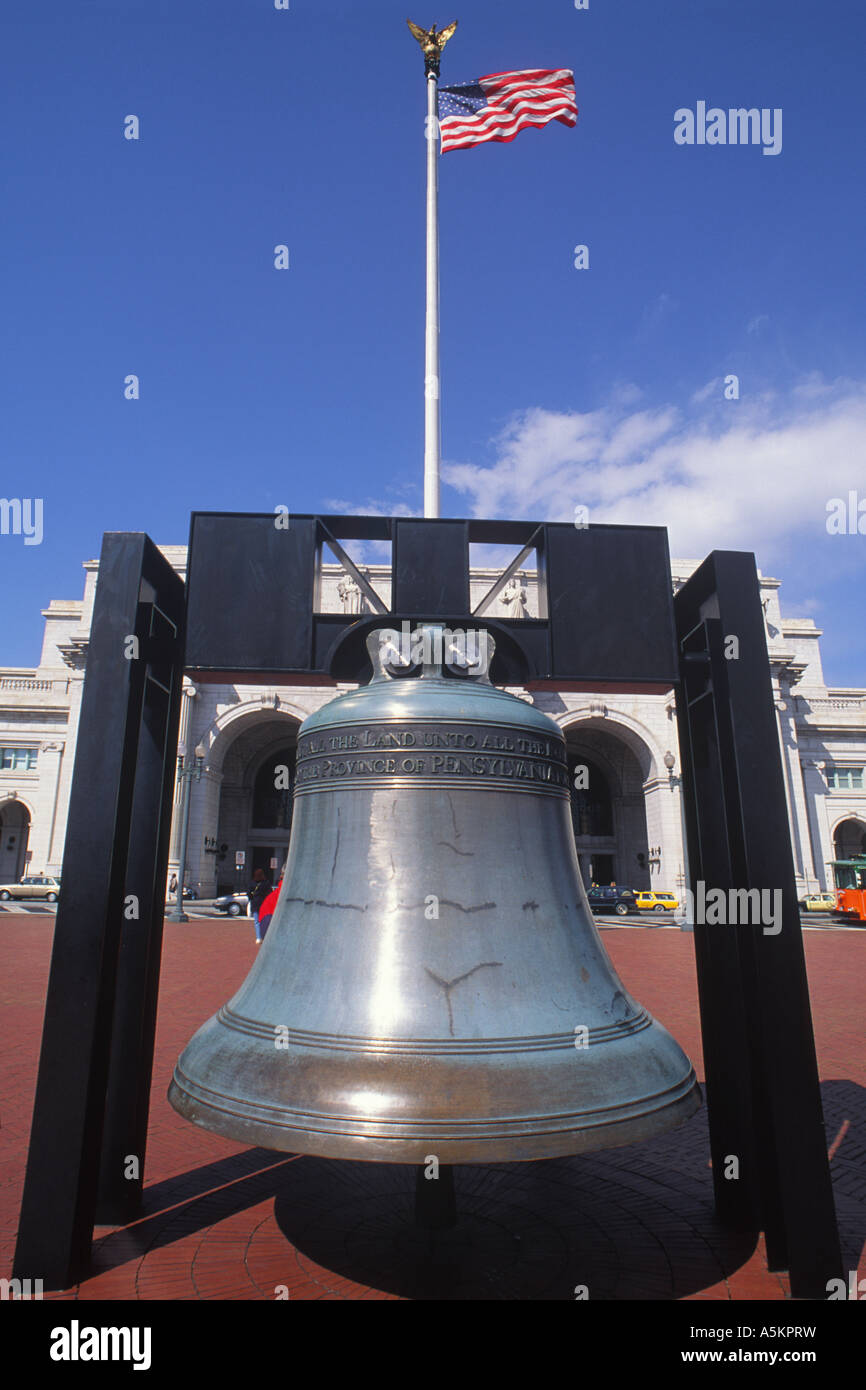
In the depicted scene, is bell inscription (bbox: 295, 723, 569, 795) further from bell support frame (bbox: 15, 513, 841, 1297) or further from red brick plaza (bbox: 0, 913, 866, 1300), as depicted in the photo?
red brick plaza (bbox: 0, 913, 866, 1300)

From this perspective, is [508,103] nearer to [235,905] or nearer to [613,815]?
[235,905]

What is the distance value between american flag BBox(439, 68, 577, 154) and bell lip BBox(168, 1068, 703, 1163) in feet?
35.8

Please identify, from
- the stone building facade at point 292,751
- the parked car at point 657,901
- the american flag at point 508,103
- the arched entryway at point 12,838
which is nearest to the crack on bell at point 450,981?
the american flag at point 508,103

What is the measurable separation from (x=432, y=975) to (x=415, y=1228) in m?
2.00

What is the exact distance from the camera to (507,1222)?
3.59m

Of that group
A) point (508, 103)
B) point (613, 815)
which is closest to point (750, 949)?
point (508, 103)

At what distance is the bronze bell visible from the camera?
81.0 inches

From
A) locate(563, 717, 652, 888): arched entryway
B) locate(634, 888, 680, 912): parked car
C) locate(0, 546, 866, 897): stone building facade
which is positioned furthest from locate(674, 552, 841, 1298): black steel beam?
locate(563, 717, 652, 888): arched entryway

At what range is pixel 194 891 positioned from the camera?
3388 centimetres

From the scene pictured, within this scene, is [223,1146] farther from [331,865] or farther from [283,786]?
[331,865]

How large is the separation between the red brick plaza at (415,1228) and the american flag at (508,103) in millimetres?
10971

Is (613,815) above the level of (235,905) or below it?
above

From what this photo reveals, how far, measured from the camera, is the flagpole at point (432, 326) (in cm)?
650

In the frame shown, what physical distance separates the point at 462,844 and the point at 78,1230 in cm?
212
